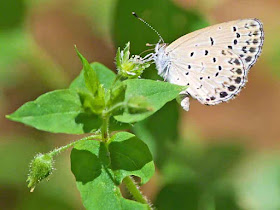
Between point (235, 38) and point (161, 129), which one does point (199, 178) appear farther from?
point (235, 38)

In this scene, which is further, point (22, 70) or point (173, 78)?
point (22, 70)

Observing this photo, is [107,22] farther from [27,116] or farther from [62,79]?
[27,116]

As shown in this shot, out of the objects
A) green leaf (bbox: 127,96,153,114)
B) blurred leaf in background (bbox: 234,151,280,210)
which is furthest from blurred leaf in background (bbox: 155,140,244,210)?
green leaf (bbox: 127,96,153,114)

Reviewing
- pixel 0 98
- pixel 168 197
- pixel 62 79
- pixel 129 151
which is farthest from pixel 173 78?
pixel 0 98

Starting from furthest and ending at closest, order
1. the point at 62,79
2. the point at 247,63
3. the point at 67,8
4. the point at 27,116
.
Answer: the point at 67,8 < the point at 62,79 < the point at 247,63 < the point at 27,116

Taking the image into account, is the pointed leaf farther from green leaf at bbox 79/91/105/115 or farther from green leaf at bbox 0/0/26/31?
green leaf at bbox 0/0/26/31

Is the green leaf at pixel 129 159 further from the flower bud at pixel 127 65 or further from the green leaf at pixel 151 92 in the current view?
the flower bud at pixel 127 65

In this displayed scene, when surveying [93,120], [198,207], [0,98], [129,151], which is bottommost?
[198,207]
